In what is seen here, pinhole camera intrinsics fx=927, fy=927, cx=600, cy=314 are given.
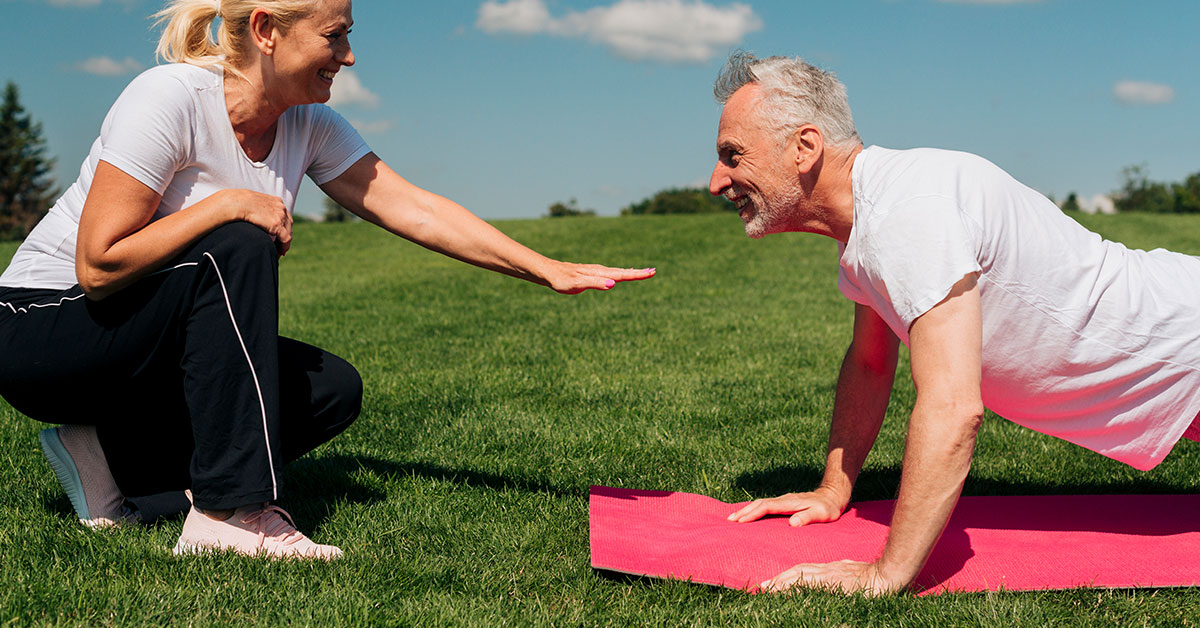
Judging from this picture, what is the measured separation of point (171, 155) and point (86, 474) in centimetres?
121

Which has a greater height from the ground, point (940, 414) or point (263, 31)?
point (263, 31)

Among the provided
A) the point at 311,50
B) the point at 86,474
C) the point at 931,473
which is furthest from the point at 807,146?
the point at 86,474

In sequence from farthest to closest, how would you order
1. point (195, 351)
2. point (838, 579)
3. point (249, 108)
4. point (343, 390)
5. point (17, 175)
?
1. point (17, 175)
2. point (343, 390)
3. point (249, 108)
4. point (195, 351)
5. point (838, 579)

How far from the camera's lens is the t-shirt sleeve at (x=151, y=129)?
2752 millimetres

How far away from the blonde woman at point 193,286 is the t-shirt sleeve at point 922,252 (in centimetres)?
91

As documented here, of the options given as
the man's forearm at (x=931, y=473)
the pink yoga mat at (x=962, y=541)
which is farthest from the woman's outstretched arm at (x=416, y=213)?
the man's forearm at (x=931, y=473)

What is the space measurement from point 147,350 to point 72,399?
0.36 meters

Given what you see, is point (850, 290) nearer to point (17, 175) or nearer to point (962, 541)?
point (962, 541)

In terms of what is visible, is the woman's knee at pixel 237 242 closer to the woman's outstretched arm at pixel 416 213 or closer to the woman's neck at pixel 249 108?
the woman's neck at pixel 249 108

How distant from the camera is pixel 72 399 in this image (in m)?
3.01

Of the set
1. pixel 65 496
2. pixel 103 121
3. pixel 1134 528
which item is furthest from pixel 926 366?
pixel 65 496

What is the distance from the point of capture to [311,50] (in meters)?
2.98

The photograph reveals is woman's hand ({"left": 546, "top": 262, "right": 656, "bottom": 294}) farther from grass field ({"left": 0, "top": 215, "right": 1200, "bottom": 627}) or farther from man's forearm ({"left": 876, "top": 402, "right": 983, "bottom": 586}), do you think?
man's forearm ({"left": 876, "top": 402, "right": 983, "bottom": 586})

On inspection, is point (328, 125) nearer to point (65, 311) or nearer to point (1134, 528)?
point (65, 311)
